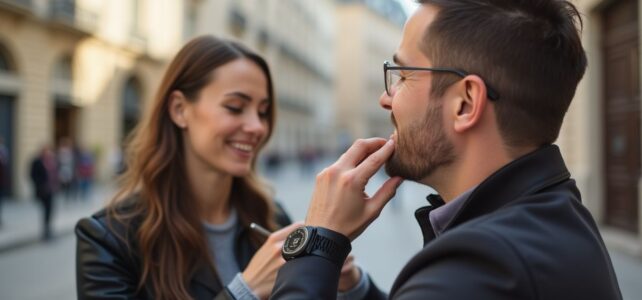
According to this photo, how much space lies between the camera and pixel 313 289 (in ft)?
3.49

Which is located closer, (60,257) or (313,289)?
(313,289)

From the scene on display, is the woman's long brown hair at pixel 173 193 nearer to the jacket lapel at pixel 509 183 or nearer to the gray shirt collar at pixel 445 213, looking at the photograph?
the gray shirt collar at pixel 445 213

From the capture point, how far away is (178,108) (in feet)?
7.20

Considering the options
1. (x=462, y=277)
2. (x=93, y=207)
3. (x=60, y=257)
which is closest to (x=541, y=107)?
(x=462, y=277)

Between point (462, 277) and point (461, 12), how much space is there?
22.0 inches

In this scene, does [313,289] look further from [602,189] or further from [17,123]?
[17,123]

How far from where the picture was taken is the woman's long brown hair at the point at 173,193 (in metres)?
1.85

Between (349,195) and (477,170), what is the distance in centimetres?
27

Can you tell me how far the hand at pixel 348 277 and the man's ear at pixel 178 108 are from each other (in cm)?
88

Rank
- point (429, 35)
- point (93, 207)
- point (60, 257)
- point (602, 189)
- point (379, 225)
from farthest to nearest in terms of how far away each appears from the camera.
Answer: point (93, 207)
point (379, 225)
point (602, 189)
point (60, 257)
point (429, 35)

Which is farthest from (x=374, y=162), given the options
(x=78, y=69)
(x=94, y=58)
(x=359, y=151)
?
(x=94, y=58)

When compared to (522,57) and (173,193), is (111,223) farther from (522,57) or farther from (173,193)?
(522,57)

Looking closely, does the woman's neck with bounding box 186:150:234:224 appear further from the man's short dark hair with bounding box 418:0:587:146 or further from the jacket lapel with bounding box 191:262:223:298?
the man's short dark hair with bounding box 418:0:587:146

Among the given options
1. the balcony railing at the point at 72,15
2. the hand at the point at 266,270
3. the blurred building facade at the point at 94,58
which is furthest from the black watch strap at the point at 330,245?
the balcony railing at the point at 72,15
